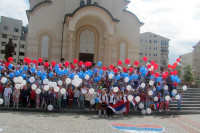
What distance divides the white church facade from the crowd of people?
673 centimetres

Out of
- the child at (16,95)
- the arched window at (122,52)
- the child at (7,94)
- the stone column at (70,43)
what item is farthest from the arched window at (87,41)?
the child at (7,94)

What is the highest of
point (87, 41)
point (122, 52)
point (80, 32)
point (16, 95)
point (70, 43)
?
point (80, 32)

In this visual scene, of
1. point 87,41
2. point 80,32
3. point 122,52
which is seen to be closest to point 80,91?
point 87,41

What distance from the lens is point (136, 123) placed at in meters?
8.98

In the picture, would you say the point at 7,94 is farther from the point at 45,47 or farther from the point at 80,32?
the point at 80,32

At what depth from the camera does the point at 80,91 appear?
1106 cm

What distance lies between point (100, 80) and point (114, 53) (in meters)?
8.79

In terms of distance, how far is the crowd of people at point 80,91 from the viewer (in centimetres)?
1045

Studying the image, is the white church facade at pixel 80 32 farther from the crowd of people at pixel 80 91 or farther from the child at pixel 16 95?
the child at pixel 16 95

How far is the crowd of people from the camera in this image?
1045cm

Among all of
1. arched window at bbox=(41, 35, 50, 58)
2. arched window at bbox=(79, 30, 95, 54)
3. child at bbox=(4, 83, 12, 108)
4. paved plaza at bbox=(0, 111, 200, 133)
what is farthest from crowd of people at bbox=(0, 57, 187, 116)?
arched window at bbox=(79, 30, 95, 54)

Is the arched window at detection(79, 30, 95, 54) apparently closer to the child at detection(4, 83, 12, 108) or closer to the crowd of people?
the crowd of people

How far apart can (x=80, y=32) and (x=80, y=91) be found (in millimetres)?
10556

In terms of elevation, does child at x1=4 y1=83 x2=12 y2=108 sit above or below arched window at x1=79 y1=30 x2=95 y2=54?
below
